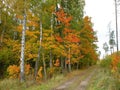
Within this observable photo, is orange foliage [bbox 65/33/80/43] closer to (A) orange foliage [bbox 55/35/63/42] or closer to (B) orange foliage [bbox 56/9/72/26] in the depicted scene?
(A) orange foliage [bbox 55/35/63/42]

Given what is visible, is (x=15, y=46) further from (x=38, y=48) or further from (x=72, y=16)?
(x=72, y=16)

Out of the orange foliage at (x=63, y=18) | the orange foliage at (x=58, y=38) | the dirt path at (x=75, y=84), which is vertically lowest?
the dirt path at (x=75, y=84)

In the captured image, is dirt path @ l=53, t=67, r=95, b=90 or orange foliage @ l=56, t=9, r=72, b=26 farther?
orange foliage @ l=56, t=9, r=72, b=26

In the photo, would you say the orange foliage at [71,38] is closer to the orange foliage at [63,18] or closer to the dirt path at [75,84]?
the orange foliage at [63,18]

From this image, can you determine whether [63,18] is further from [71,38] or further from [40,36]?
[40,36]

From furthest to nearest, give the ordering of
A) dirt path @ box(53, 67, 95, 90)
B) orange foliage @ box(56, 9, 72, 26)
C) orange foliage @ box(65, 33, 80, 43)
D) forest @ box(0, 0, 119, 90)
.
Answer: orange foliage @ box(65, 33, 80, 43)
orange foliage @ box(56, 9, 72, 26)
forest @ box(0, 0, 119, 90)
dirt path @ box(53, 67, 95, 90)

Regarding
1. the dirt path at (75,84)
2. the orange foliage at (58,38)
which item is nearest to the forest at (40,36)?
the orange foliage at (58,38)

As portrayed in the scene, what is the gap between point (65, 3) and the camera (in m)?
33.5

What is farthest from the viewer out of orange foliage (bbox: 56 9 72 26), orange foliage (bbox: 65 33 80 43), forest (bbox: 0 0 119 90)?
orange foliage (bbox: 65 33 80 43)

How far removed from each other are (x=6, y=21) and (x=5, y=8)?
3859 millimetres

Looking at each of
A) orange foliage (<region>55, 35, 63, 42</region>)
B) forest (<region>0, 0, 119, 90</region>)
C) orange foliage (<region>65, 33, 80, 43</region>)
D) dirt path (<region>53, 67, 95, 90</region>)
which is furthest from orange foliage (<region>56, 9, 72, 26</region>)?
dirt path (<region>53, 67, 95, 90</region>)

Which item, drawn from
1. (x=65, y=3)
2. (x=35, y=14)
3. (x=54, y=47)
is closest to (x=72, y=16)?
(x=65, y=3)

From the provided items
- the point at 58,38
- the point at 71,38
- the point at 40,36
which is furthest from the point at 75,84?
the point at 71,38

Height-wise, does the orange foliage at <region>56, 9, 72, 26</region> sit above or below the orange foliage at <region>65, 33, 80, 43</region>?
above
